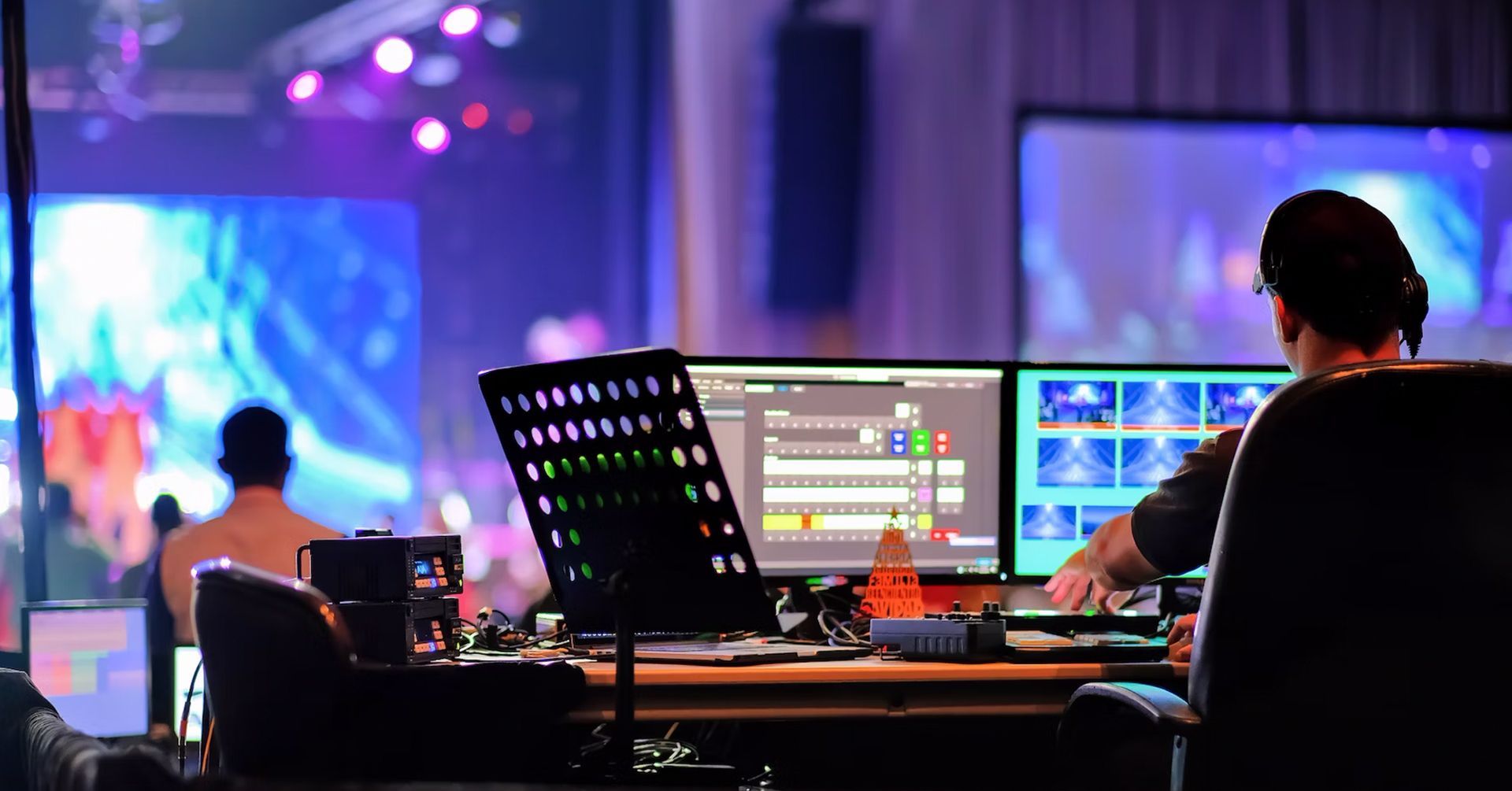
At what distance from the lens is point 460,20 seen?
16.4 ft

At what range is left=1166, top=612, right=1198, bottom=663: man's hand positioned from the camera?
216 centimetres

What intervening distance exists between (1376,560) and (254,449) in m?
2.47

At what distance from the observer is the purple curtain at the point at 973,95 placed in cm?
467

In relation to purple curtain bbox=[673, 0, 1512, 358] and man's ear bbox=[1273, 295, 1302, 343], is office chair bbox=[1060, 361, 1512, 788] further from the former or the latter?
purple curtain bbox=[673, 0, 1512, 358]

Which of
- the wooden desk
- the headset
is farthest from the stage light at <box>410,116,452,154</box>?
the headset

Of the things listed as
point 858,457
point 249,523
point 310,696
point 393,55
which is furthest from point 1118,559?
point 393,55

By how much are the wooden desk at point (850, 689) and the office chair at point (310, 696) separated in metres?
0.24

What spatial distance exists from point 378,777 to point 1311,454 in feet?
3.82

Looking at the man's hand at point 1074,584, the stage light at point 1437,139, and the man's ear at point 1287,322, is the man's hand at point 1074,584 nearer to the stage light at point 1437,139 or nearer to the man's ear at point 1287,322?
the man's ear at point 1287,322

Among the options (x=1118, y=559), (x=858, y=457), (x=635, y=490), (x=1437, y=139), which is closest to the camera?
(x=635, y=490)

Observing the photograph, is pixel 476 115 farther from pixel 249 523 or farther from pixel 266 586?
pixel 266 586

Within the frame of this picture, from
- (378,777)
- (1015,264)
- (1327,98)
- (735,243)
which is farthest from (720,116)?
(378,777)

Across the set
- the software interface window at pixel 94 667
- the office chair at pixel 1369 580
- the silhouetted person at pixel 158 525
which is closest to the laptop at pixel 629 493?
the office chair at pixel 1369 580

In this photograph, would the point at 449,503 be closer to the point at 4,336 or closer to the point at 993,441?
the point at 4,336
